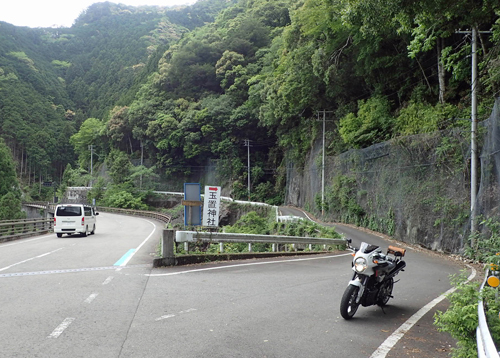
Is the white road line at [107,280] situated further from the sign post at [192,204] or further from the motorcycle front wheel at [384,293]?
the motorcycle front wheel at [384,293]

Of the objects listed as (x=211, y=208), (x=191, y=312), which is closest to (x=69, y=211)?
(x=211, y=208)

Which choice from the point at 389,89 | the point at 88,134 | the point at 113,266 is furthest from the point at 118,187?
the point at 113,266

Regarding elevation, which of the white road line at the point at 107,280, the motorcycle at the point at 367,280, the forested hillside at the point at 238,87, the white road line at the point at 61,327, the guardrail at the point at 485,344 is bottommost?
the white road line at the point at 107,280

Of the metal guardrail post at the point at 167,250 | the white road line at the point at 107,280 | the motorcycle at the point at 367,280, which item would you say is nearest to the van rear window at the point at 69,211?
the metal guardrail post at the point at 167,250

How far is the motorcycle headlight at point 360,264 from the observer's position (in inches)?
239

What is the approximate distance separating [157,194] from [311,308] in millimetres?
59712

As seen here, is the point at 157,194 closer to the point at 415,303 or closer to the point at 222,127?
the point at 222,127

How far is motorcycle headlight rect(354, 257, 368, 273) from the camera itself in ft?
20.0

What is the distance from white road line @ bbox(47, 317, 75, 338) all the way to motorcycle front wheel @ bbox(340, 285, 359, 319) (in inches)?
153

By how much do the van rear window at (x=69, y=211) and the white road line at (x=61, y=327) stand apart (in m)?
17.4

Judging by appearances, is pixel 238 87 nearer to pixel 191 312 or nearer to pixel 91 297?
pixel 91 297

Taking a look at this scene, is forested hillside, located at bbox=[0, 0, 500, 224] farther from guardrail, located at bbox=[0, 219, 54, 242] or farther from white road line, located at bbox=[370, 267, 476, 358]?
guardrail, located at bbox=[0, 219, 54, 242]

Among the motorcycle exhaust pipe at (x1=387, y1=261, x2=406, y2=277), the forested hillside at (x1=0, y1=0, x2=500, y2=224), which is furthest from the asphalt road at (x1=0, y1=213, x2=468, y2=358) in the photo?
the forested hillside at (x1=0, y1=0, x2=500, y2=224)

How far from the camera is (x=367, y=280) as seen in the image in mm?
6301
